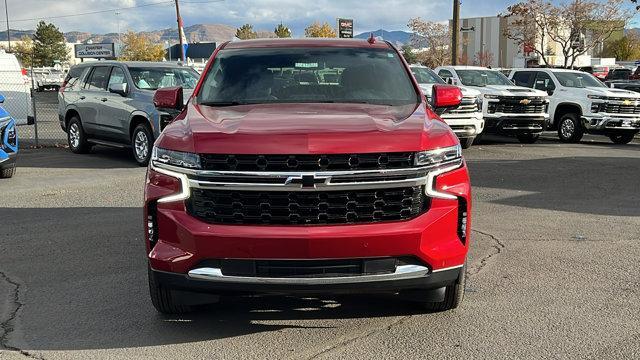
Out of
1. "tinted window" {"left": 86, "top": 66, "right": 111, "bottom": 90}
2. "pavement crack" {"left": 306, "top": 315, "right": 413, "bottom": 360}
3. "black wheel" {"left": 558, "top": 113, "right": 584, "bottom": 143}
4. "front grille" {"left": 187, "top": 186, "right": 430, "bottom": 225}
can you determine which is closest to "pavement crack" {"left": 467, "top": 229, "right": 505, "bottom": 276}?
"pavement crack" {"left": 306, "top": 315, "right": 413, "bottom": 360}

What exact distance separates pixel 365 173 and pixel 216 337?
142 centimetres

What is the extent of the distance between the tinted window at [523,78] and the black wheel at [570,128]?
4.94 ft

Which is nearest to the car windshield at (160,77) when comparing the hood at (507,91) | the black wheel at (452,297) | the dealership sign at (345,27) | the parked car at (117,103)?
the parked car at (117,103)

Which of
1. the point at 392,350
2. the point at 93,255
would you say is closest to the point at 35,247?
the point at 93,255

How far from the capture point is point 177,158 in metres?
3.97

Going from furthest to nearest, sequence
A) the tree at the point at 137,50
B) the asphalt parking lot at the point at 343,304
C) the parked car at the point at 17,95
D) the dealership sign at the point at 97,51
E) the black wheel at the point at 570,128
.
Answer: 1. the tree at the point at 137,50
2. the dealership sign at the point at 97,51
3. the black wheel at the point at 570,128
4. the parked car at the point at 17,95
5. the asphalt parking lot at the point at 343,304

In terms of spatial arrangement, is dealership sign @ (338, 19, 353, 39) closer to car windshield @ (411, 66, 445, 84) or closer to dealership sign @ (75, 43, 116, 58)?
car windshield @ (411, 66, 445, 84)

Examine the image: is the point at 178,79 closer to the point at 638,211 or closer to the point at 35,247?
the point at 35,247

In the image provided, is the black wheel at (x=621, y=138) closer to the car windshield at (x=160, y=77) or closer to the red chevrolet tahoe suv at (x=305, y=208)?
the car windshield at (x=160, y=77)

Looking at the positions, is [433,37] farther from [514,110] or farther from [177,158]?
[177,158]

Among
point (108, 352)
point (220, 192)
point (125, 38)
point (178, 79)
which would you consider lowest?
point (108, 352)

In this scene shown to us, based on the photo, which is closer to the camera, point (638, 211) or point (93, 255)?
point (93, 255)

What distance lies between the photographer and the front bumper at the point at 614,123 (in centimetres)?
1642

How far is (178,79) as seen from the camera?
44.1ft
